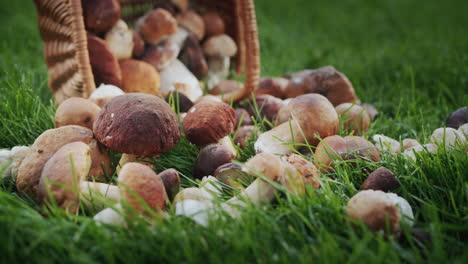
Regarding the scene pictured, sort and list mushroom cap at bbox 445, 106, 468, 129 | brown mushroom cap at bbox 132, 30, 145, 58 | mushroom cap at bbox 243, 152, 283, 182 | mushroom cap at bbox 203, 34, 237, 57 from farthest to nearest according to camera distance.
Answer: mushroom cap at bbox 203, 34, 237, 57 < brown mushroom cap at bbox 132, 30, 145, 58 < mushroom cap at bbox 445, 106, 468, 129 < mushroom cap at bbox 243, 152, 283, 182

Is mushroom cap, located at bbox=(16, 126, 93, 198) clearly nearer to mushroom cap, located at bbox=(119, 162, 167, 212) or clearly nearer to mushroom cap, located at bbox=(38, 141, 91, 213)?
mushroom cap, located at bbox=(38, 141, 91, 213)

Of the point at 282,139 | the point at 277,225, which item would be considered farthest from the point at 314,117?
the point at 277,225

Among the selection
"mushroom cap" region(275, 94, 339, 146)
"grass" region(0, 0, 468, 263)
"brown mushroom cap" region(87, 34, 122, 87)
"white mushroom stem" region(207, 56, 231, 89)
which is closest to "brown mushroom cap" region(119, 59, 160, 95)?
"brown mushroom cap" region(87, 34, 122, 87)

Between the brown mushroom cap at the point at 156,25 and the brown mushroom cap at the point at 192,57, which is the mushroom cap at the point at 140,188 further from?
the brown mushroom cap at the point at 192,57

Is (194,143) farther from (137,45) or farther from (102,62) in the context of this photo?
(137,45)

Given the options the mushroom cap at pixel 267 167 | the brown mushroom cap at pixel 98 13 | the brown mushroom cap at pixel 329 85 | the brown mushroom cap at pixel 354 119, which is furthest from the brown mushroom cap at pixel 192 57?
the mushroom cap at pixel 267 167

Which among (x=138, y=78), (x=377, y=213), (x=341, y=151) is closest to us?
(x=377, y=213)
